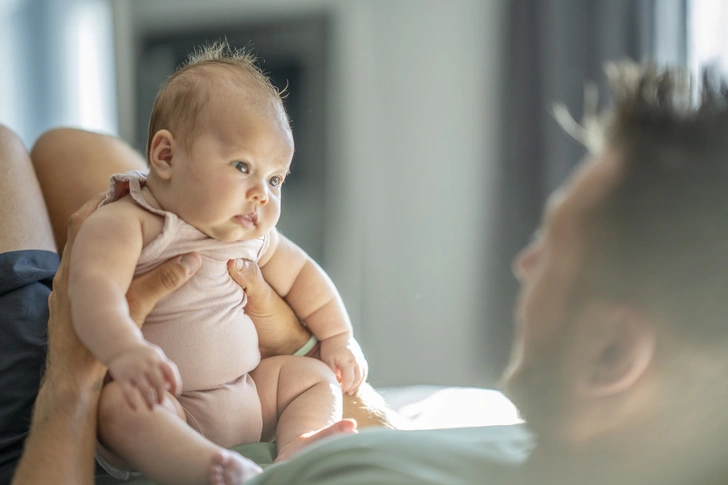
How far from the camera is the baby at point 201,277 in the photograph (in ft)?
1.72

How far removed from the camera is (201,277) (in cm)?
61

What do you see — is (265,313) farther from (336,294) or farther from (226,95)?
(226,95)

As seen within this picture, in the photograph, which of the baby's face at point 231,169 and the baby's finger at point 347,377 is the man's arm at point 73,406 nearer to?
the baby's face at point 231,169

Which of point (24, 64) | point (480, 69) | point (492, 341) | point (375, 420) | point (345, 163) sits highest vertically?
point (24, 64)

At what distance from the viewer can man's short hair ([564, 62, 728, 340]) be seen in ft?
1.16

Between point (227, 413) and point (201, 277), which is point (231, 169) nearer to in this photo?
point (201, 277)

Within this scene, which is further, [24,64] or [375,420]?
[24,64]

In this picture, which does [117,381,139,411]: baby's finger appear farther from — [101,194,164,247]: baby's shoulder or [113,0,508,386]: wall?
[113,0,508,386]: wall

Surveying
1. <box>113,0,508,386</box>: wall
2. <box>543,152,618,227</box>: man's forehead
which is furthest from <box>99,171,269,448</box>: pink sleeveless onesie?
<box>543,152,618,227</box>: man's forehead

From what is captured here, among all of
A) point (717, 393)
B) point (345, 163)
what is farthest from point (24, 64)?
point (717, 393)

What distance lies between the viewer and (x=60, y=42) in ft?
4.19

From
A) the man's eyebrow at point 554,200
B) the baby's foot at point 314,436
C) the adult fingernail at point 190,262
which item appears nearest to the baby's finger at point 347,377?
the baby's foot at point 314,436

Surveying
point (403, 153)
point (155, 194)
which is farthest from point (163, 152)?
point (403, 153)

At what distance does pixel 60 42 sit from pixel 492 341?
3.56 feet
